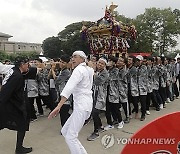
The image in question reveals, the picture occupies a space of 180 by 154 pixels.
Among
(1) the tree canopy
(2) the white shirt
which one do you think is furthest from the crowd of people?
(1) the tree canopy

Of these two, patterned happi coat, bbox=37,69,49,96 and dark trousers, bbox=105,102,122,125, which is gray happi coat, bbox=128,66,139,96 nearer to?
dark trousers, bbox=105,102,122,125

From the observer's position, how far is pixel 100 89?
522cm

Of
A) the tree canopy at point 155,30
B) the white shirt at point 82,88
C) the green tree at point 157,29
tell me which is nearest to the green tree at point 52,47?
the tree canopy at point 155,30

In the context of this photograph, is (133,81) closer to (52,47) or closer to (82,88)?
(82,88)

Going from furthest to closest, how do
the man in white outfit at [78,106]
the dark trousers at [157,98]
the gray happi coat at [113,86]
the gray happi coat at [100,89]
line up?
the dark trousers at [157,98]
the gray happi coat at [113,86]
the gray happi coat at [100,89]
the man in white outfit at [78,106]

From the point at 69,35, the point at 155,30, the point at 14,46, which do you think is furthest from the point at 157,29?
the point at 14,46

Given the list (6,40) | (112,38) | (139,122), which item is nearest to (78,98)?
(139,122)

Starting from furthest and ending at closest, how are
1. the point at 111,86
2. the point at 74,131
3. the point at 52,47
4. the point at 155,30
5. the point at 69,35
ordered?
the point at 69,35
the point at 52,47
the point at 155,30
the point at 111,86
the point at 74,131

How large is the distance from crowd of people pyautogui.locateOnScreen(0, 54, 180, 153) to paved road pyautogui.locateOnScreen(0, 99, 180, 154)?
0.64ft

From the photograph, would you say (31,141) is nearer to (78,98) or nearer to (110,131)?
(110,131)

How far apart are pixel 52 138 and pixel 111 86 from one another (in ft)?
5.57

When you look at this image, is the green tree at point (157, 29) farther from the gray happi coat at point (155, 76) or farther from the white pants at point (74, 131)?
the white pants at point (74, 131)

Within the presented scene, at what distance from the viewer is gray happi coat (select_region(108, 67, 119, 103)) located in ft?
18.1

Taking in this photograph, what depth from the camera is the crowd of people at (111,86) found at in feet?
17.1
